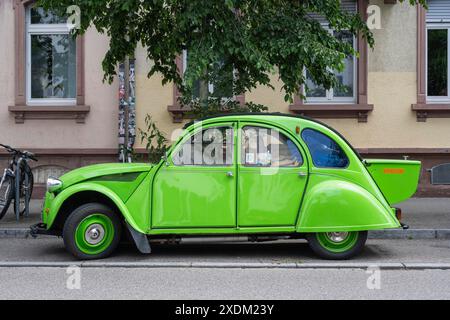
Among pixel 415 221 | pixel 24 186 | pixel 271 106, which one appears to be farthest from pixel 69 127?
pixel 415 221

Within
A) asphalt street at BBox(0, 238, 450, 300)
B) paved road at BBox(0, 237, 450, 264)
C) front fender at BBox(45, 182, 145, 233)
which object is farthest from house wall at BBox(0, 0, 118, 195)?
front fender at BBox(45, 182, 145, 233)

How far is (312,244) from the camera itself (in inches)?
309

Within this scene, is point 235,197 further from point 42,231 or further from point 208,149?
point 42,231

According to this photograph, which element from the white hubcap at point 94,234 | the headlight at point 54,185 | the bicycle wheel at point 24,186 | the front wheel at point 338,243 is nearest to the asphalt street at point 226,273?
the front wheel at point 338,243

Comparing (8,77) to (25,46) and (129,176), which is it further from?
(129,176)

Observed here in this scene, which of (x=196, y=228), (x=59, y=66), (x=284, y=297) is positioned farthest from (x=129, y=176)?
(x=59, y=66)

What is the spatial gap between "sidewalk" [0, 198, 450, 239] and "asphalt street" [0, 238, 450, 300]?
537 mm

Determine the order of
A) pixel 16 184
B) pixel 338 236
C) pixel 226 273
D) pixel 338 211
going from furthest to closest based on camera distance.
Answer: pixel 16 184
pixel 338 236
pixel 338 211
pixel 226 273

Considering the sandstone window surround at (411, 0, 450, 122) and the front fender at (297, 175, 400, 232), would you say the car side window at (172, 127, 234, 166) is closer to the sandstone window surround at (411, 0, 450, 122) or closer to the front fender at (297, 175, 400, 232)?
the front fender at (297, 175, 400, 232)

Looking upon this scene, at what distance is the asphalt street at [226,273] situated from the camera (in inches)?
241

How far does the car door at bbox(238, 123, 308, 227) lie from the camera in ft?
25.1

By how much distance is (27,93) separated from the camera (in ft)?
46.8

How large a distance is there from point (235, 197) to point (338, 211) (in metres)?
1.25

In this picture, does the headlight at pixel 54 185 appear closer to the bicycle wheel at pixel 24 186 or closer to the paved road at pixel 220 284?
the paved road at pixel 220 284
